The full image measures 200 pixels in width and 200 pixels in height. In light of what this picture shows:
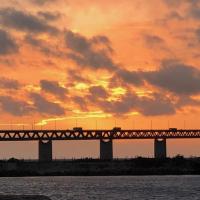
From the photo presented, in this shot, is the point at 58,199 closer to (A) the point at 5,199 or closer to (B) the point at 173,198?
(B) the point at 173,198

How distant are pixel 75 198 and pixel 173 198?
40.3ft

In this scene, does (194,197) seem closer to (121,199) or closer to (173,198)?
(173,198)

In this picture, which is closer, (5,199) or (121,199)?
(5,199)

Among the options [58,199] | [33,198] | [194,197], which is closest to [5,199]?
[33,198]

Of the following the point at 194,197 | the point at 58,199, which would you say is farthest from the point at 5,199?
the point at 194,197

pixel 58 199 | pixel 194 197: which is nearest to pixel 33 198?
pixel 58 199

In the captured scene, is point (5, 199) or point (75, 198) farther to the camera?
point (75, 198)

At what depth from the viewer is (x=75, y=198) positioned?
108 metres

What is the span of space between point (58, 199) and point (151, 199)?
37.4ft

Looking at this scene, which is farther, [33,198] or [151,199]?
[151,199]

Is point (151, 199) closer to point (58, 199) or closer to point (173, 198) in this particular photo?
point (173, 198)

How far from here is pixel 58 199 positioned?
10500cm

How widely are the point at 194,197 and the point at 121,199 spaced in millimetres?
9646

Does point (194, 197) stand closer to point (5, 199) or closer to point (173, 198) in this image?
point (173, 198)
